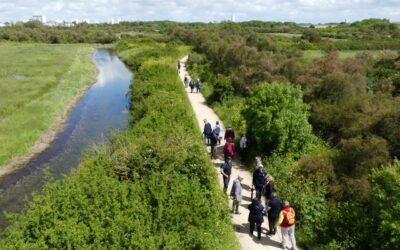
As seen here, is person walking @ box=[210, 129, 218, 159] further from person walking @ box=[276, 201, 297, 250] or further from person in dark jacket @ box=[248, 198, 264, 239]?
person walking @ box=[276, 201, 297, 250]

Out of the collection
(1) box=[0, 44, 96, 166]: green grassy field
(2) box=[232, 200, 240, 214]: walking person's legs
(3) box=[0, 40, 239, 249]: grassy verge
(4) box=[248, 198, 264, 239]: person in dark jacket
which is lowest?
(1) box=[0, 44, 96, 166]: green grassy field

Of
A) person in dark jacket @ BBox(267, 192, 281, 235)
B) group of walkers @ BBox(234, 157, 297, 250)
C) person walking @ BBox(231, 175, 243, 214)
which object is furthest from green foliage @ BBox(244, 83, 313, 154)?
person in dark jacket @ BBox(267, 192, 281, 235)

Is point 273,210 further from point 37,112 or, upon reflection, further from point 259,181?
point 37,112

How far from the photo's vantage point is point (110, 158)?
1509 centimetres

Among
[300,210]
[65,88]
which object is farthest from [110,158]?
[65,88]

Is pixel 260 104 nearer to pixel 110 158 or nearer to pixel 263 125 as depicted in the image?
pixel 263 125

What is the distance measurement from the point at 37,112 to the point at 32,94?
8112 mm

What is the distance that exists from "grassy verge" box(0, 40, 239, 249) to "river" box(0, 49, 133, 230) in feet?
5.11

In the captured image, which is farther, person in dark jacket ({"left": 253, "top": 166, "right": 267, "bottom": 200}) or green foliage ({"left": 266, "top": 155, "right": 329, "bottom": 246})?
person in dark jacket ({"left": 253, "top": 166, "right": 267, "bottom": 200})

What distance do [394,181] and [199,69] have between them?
45455 millimetres

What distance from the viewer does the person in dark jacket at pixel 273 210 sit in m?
13.8

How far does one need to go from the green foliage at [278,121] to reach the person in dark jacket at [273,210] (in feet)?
23.8

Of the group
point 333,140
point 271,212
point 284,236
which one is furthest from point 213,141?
point 284,236

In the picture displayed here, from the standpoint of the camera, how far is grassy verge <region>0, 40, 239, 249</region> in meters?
10.5
